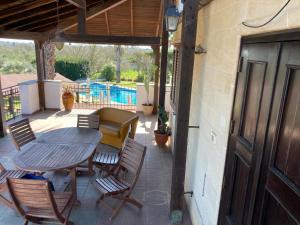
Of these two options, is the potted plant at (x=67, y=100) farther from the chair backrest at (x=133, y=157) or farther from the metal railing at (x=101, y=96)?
the chair backrest at (x=133, y=157)

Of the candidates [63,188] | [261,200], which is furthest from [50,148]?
[261,200]

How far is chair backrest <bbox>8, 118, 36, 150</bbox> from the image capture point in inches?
151

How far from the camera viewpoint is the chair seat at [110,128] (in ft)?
16.6

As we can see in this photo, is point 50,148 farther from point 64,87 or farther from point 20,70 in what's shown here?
point 20,70

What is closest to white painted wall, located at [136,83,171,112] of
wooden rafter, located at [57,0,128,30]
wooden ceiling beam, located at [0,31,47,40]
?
wooden rafter, located at [57,0,128,30]

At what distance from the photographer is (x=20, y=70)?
22.1 meters

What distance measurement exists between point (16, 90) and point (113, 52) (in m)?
11.5

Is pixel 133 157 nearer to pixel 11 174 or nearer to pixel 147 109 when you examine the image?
pixel 11 174

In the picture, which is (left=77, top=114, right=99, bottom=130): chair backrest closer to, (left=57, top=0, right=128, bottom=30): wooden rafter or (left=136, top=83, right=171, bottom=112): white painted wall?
(left=57, top=0, right=128, bottom=30): wooden rafter

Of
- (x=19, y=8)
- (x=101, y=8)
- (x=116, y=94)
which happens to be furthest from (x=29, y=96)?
(x=101, y=8)

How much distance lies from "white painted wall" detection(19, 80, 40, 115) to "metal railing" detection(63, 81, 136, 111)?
47.8 inches

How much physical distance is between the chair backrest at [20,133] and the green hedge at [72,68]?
14.0 meters

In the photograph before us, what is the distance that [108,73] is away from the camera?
707 inches

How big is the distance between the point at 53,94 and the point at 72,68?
33.0 feet
